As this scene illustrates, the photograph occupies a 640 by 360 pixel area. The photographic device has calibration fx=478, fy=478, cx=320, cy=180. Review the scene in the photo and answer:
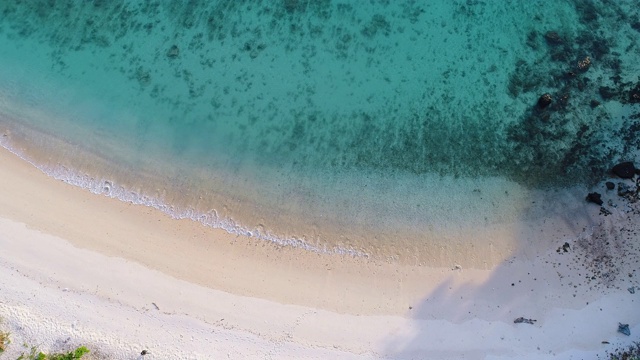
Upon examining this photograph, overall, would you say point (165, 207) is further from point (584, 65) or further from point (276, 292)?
point (584, 65)

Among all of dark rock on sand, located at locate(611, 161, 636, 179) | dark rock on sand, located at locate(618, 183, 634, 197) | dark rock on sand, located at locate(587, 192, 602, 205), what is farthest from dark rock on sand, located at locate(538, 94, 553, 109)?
dark rock on sand, located at locate(618, 183, 634, 197)

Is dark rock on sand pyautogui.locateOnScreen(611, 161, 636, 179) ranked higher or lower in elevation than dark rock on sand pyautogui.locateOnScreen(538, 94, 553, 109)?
lower

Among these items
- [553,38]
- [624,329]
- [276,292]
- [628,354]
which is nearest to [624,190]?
[624,329]

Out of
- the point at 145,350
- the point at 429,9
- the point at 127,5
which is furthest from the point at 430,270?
the point at 127,5

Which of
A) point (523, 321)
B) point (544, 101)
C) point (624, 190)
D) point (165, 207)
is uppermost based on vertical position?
point (544, 101)

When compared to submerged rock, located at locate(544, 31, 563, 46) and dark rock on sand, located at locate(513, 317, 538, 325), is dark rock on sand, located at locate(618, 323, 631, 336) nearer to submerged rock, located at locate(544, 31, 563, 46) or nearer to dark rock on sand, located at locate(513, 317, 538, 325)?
dark rock on sand, located at locate(513, 317, 538, 325)

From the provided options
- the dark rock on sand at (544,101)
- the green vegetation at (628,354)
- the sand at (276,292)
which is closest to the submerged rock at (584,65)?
the dark rock on sand at (544,101)
